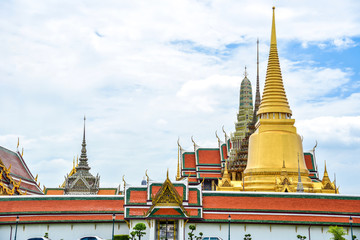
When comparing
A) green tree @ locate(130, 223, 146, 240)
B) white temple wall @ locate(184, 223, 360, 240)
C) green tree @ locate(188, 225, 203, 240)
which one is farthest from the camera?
white temple wall @ locate(184, 223, 360, 240)

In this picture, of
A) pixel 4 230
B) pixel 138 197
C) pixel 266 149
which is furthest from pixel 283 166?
pixel 4 230

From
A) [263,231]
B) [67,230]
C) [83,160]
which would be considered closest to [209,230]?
[263,231]

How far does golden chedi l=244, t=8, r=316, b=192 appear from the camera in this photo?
137 ft

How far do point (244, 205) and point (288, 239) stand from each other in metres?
2.85

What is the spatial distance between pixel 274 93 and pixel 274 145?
4.14m

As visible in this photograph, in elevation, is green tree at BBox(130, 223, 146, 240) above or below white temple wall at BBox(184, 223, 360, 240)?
below

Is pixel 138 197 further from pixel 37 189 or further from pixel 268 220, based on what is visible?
pixel 37 189

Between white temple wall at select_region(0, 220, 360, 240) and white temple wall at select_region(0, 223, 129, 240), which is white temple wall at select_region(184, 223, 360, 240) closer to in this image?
white temple wall at select_region(0, 220, 360, 240)

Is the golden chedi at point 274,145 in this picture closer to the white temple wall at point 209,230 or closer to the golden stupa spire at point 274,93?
the golden stupa spire at point 274,93

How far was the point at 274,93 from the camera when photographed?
44375 mm

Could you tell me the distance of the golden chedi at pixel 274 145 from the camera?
137 feet

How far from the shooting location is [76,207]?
30.4 m

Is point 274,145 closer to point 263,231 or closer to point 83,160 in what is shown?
point 263,231

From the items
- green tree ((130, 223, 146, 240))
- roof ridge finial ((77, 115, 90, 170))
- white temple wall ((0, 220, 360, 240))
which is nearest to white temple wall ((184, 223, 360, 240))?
white temple wall ((0, 220, 360, 240))
